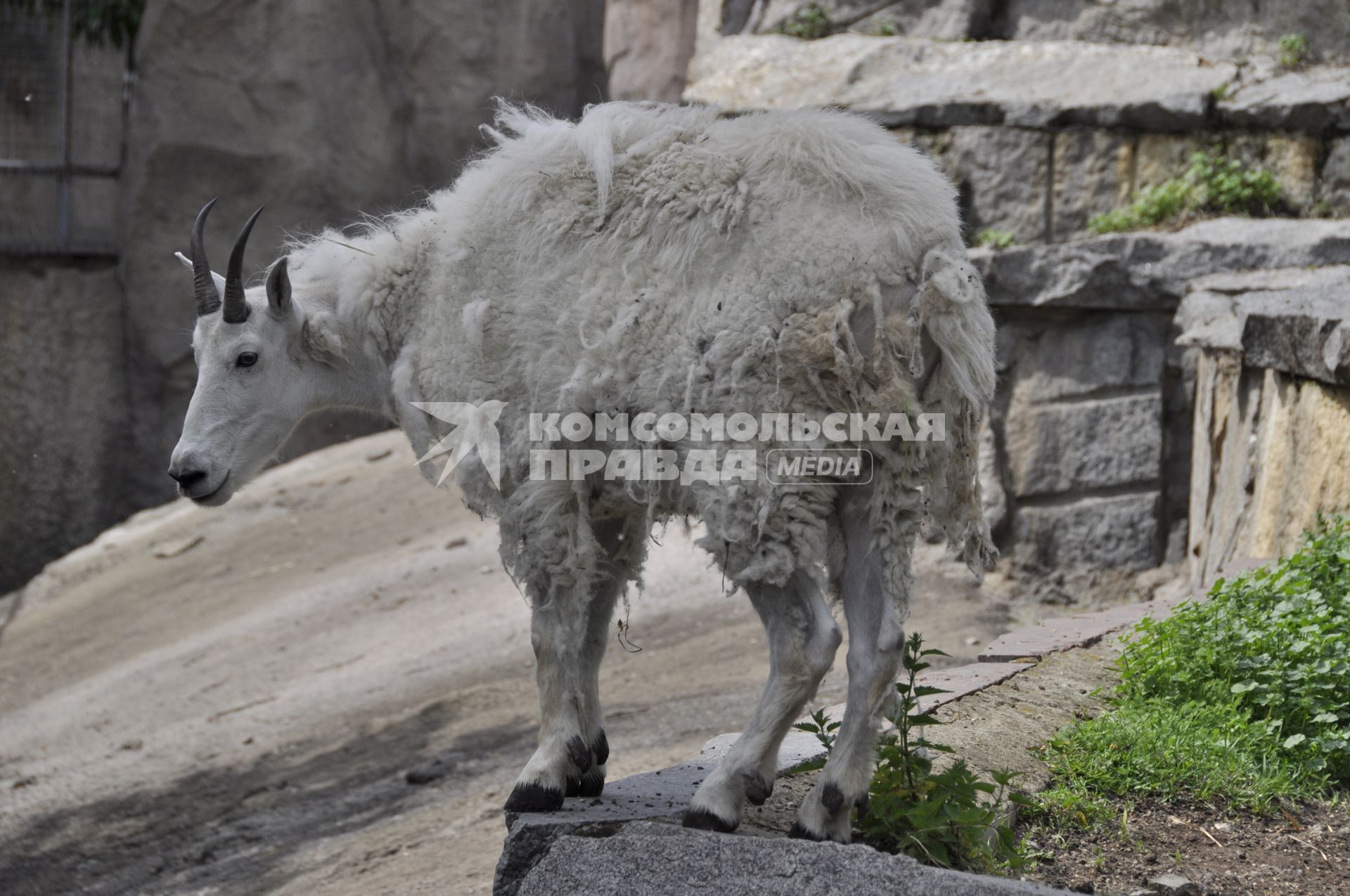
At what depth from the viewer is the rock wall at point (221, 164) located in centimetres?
1270

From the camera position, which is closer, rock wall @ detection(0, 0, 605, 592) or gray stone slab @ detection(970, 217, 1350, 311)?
gray stone slab @ detection(970, 217, 1350, 311)

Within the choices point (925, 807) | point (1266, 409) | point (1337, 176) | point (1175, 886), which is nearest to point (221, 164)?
point (1337, 176)

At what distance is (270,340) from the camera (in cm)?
406

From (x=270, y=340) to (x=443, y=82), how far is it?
32.3ft

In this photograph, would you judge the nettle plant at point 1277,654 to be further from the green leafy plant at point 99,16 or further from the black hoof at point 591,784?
the green leafy plant at point 99,16

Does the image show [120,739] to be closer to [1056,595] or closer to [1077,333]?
[1056,595]

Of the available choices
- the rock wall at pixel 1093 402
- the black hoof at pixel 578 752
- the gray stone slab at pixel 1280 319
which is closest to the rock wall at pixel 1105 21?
the rock wall at pixel 1093 402

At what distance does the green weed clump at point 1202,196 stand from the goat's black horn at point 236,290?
6405mm

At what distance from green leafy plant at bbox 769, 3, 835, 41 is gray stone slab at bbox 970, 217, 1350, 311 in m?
3.03

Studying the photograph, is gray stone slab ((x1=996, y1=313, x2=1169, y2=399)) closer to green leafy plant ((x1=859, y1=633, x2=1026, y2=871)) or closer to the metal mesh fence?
green leafy plant ((x1=859, y1=633, x2=1026, y2=871))

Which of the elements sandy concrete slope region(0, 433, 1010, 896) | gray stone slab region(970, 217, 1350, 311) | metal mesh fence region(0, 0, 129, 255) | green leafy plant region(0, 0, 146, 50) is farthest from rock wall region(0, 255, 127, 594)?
gray stone slab region(970, 217, 1350, 311)

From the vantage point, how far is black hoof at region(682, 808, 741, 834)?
3.27 meters

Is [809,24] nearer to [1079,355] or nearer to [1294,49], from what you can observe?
[1294,49]

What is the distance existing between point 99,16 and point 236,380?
36.2ft
